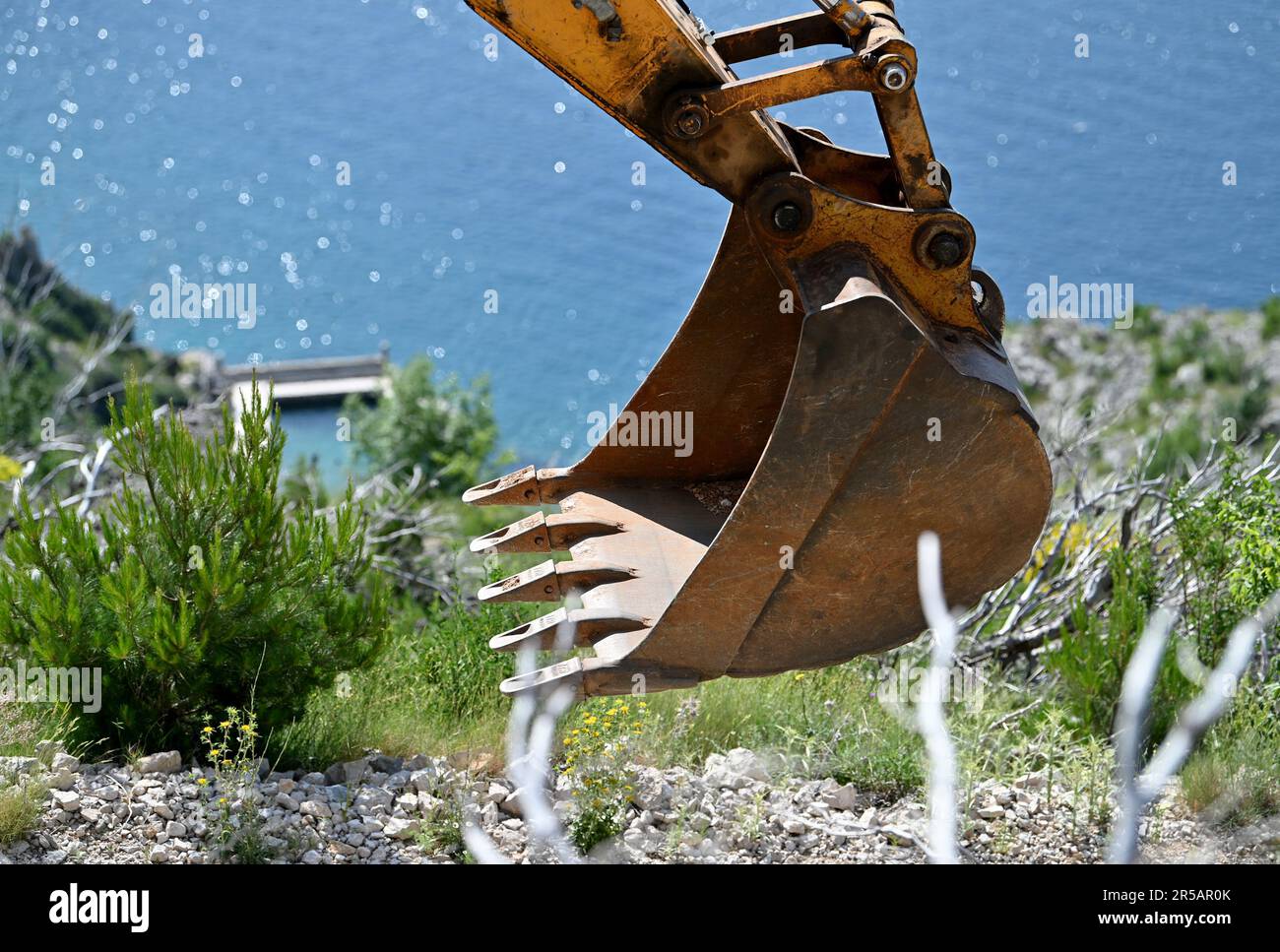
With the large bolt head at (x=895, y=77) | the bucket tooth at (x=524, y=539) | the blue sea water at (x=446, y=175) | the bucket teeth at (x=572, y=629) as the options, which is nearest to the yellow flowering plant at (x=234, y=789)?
the bucket tooth at (x=524, y=539)

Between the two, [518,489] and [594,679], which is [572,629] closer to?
[594,679]

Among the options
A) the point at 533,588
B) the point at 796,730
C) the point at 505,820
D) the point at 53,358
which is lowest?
the point at 505,820

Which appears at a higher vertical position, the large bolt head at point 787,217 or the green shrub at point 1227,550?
the large bolt head at point 787,217

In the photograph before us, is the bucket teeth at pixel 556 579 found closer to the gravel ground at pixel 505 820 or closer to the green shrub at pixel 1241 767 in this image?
the gravel ground at pixel 505 820

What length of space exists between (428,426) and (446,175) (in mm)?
27400

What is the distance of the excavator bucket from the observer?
323 cm

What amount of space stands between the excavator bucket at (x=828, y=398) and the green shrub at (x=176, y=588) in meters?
1.55

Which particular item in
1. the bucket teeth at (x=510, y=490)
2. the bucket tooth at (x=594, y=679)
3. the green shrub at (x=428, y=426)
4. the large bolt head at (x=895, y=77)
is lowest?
the bucket tooth at (x=594, y=679)

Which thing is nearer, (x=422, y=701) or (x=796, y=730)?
(x=796, y=730)

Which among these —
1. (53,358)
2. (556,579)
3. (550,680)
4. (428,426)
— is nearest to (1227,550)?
(556,579)

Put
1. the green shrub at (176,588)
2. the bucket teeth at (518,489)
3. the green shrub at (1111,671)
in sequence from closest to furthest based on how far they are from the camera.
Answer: the bucket teeth at (518,489), the green shrub at (176,588), the green shrub at (1111,671)

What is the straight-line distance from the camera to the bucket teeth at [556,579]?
3908 mm

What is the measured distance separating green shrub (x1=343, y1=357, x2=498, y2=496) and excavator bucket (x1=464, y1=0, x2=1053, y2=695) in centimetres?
1331

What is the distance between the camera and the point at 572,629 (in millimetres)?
3545
